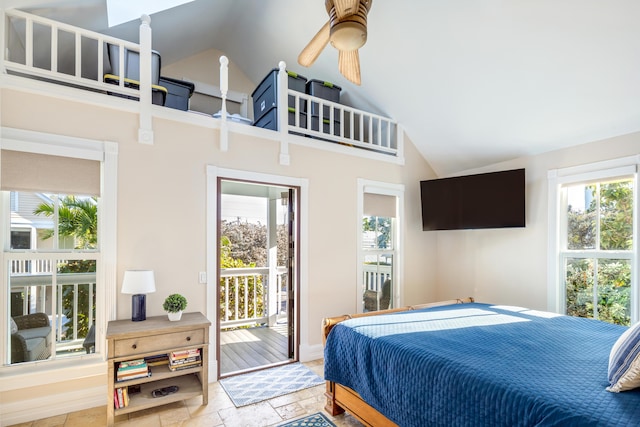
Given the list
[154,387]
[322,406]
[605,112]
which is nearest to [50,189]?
[154,387]

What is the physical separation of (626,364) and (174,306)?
2.82 meters

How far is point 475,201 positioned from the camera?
4.19 meters

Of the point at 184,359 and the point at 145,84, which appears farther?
the point at 145,84

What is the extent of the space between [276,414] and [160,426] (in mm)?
838

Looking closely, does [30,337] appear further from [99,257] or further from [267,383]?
[267,383]

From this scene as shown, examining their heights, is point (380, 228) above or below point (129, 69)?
below

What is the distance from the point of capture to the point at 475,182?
419cm

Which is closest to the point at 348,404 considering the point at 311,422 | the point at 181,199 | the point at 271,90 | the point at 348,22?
the point at 311,422

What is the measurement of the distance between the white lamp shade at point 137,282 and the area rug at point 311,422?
1.44m

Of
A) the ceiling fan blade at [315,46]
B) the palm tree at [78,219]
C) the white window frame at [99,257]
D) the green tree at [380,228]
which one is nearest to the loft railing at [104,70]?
the white window frame at [99,257]

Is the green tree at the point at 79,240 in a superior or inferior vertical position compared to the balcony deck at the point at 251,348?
superior

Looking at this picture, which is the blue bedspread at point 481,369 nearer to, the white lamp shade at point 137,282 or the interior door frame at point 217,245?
the interior door frame at point 217,245

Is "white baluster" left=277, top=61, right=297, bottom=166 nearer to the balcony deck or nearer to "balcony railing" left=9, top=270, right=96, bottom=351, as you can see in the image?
"balcony railing" left=9, top=270, right=96, bottom=351

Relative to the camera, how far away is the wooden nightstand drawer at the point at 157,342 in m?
2.47
